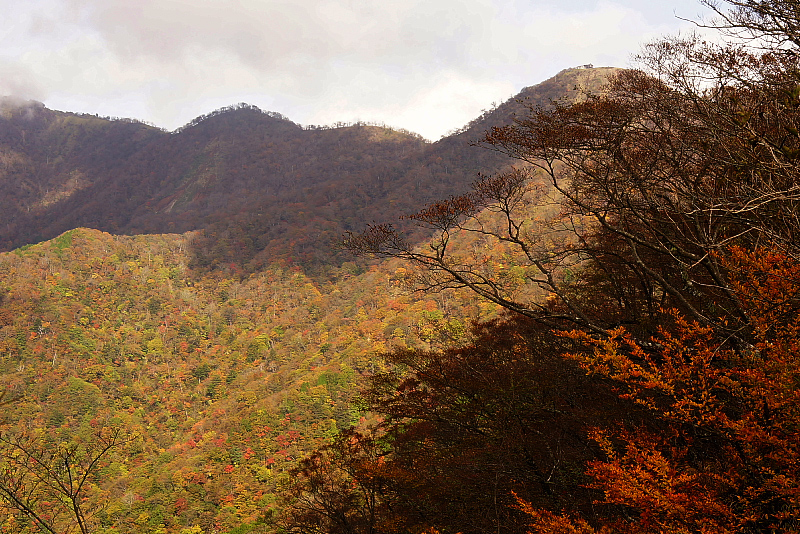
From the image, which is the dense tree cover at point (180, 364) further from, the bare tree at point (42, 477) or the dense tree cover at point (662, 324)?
the dense tree cover at point (662, 324)

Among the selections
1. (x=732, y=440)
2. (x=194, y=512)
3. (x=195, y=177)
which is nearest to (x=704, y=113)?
(x=732, y=440)

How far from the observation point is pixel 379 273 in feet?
229

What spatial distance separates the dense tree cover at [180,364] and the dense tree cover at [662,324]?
16.3 m

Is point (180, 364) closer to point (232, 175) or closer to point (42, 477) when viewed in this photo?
point (42, 477)

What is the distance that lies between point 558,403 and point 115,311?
254 ft

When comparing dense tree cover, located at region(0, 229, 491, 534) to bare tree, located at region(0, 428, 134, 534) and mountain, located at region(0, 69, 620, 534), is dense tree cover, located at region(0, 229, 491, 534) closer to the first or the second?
mountain, located at region(0, 69, 620, 534)

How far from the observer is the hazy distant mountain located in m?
89.9

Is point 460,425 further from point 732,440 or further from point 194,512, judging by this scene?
point 194,512

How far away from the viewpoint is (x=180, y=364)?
63250 mm

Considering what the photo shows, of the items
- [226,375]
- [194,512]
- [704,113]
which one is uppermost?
[704,113]

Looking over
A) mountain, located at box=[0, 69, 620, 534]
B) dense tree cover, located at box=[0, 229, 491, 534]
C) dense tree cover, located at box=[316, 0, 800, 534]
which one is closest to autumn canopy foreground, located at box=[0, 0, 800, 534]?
dense tree cover, located at box=[316, 0, 800, 534]

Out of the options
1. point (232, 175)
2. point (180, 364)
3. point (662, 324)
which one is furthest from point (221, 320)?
point (232, 175)

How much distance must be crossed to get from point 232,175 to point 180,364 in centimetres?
9597

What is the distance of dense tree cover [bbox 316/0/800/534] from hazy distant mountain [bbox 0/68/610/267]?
7017 cm
